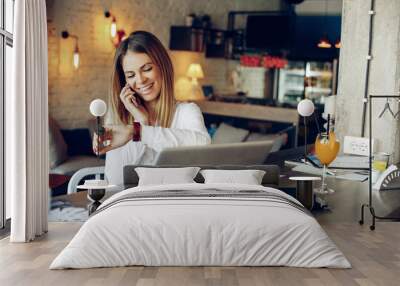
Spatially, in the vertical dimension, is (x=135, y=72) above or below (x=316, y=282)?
above

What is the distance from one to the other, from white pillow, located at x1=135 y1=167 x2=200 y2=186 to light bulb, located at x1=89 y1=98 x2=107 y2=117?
2.36 ft

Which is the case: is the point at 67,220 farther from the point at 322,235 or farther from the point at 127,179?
the point at 322,235

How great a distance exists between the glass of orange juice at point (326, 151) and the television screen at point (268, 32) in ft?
4.01

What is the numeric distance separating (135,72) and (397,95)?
106 inches

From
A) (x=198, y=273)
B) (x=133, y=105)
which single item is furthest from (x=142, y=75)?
(x=198, y=273)

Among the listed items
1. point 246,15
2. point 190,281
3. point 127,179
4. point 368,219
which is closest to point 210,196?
point 190,281

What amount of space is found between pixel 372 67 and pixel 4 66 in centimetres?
362

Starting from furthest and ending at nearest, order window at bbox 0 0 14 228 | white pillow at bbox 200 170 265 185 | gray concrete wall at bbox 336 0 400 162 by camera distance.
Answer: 1. gray concrete wall at bbox 336 0 400 162
2. white pillow at bbox 200 170 265 185
3. window at bbox 0 0 14 228

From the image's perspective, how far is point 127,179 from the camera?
6.22 metres

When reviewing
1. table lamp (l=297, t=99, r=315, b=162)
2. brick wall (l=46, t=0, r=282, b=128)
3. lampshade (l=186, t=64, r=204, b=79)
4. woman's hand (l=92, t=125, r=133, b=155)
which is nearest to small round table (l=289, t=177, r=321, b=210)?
table lamp (l=297, t=99, r=315, b=162)

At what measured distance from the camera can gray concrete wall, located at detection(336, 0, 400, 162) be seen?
619 cm

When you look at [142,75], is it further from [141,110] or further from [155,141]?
[155,141]

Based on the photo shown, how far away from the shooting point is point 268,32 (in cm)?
650

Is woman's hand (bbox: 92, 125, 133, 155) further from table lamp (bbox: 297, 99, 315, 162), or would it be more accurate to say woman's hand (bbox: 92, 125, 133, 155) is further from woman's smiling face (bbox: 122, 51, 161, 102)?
table lamp (bbox: 297, 99, 315, 162)
